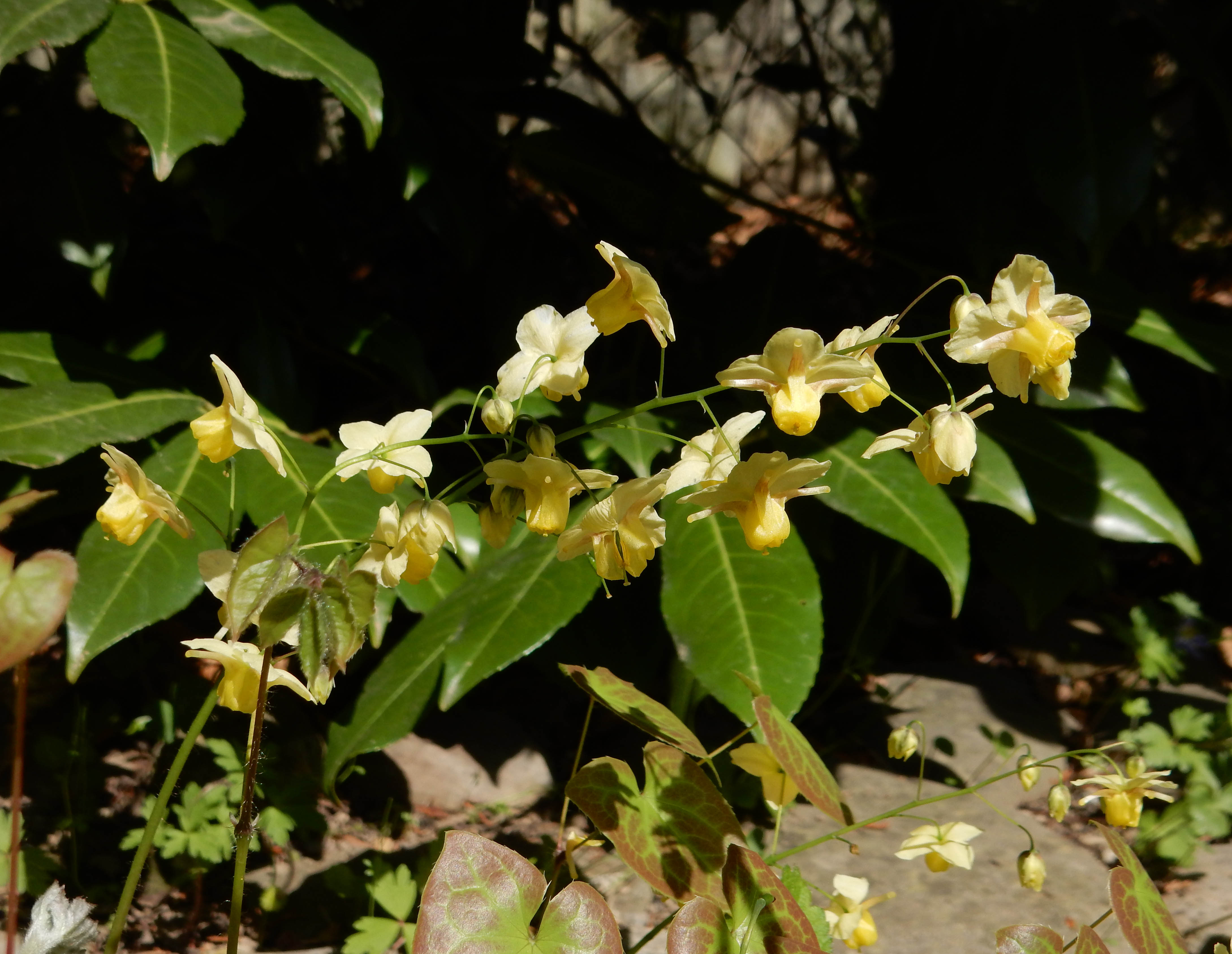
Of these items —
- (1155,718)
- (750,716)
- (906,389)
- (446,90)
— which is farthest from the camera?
(1155,718)

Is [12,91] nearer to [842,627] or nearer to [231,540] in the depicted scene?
[231,540]

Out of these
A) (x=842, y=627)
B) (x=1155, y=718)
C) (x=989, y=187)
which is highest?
(x=989, y=187)

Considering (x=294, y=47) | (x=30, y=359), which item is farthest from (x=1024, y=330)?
(x=30, y=359)

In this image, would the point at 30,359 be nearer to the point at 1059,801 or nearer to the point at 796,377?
the point at 796,377

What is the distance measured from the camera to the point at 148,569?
97 cm

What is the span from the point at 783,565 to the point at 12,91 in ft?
4.45

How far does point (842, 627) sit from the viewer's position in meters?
1.58

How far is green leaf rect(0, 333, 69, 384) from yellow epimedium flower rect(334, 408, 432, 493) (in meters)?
0.65

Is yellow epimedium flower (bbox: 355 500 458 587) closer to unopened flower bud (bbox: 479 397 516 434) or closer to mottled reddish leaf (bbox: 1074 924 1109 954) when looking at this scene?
unopened flower bud (bbox: 479 397 516 434)

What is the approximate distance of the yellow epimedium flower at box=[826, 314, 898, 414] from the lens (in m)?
0.61

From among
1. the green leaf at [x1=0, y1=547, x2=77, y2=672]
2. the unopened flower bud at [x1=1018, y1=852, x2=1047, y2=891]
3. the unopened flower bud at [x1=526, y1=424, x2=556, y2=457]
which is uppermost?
the unopened flower bud at [x1=526, y1=424, x2=556, y2=457]

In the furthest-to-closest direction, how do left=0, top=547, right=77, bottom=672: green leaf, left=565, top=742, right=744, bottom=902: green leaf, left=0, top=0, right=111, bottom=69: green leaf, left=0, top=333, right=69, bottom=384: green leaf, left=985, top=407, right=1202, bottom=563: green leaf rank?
left=985, top=407, right=1202, bottom=563: green leaf
left=0, top=333, right=69, bottom=384: green leaf
left=0, top=0, right=111, bottom=69: green leaf
left=565, top=742, right=744, bottom=902: green leaf
left=0, top=547, right=77, bottom=672: green leaf

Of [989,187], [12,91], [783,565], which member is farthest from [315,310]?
[989,187]

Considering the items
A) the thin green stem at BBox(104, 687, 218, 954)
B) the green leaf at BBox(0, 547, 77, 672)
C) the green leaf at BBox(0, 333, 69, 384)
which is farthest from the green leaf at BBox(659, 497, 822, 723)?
the green leaf at BBox(0, 333, 69, 384)
